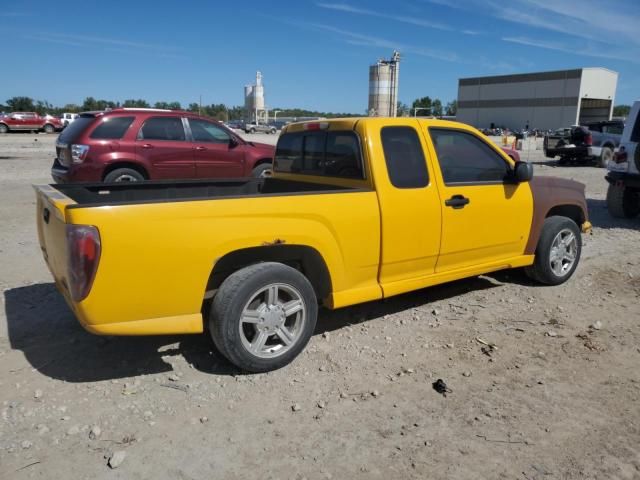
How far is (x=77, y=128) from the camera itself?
29.4ft

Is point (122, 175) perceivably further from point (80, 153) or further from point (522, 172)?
point (522, 172)

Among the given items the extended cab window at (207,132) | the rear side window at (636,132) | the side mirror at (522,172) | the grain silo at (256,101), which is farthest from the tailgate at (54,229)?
the grain silo at (256,101)

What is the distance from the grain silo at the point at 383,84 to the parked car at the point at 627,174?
59.9 metres

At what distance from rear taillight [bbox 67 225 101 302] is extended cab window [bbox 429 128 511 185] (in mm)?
2816

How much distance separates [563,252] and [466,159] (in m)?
1.77

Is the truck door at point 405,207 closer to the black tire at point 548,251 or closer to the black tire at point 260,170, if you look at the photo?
the black tire at point 548,251

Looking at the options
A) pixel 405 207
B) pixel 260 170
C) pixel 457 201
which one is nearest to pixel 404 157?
pixel 405 207

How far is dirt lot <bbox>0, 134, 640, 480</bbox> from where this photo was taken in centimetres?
273

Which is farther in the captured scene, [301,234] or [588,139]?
[588,139]

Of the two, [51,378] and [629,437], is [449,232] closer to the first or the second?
[629,437]

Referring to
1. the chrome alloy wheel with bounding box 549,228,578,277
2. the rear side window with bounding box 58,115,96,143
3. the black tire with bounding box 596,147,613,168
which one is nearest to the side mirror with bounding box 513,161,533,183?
the chrome alloy wheel with bounding box 549,228,578,277

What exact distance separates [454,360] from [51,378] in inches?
113

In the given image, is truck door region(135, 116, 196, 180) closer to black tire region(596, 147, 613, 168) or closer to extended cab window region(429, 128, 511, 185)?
extended cab window region(429, 128, 511, 185)

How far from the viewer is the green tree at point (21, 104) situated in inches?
2819
